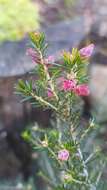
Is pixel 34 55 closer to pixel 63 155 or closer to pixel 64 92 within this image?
pixel 64 92

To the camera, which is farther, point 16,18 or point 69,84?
point 16,18

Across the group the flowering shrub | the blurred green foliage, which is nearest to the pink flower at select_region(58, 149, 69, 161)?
the flowering shrub

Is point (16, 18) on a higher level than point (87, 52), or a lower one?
higher

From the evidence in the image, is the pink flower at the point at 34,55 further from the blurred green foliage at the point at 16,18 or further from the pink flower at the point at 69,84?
the blurred green foliage at the point at 16,18

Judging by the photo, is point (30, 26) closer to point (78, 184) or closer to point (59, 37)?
point (59, 37)

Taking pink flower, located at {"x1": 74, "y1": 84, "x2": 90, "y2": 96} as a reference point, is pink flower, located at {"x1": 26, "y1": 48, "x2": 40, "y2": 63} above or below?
above

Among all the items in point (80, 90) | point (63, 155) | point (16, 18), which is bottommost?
point (63, 155)

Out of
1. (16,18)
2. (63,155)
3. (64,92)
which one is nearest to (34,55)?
(64,92)

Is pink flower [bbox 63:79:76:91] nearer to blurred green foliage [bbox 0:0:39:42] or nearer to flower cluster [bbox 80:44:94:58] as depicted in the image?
flower cluster [bbox 80:44:94:58]
